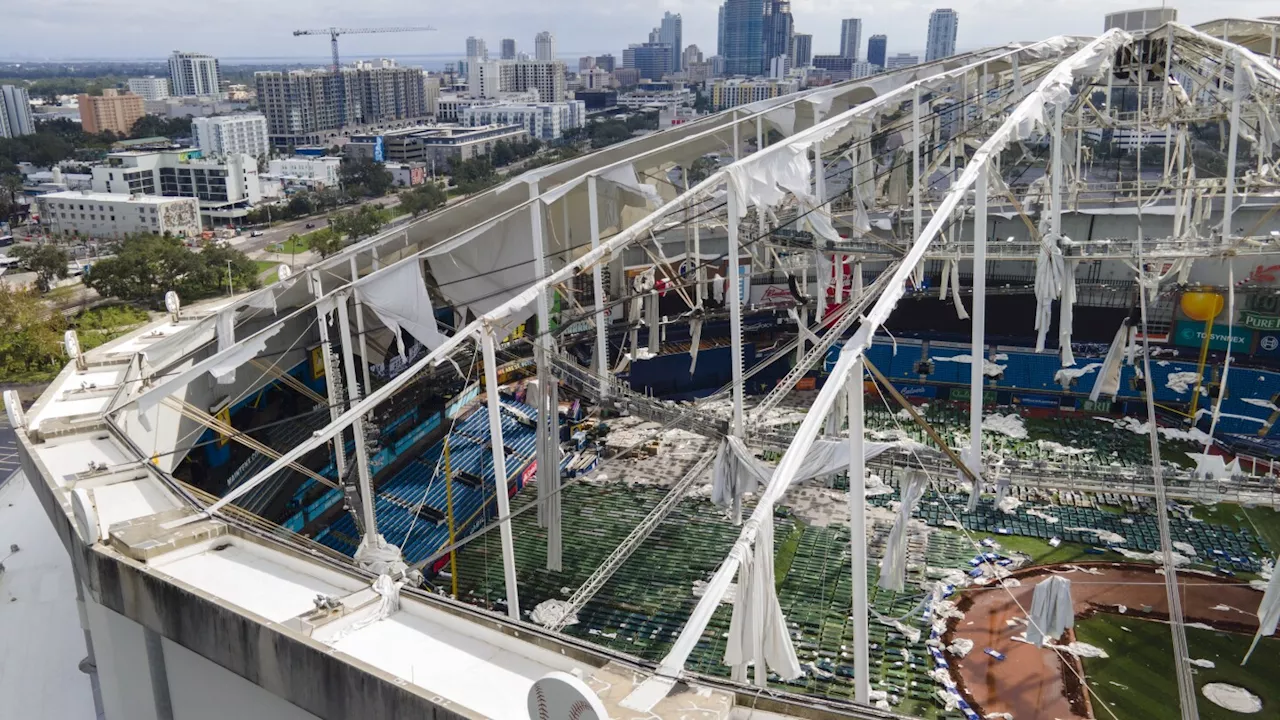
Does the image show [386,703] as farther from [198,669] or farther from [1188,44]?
[1188,44]

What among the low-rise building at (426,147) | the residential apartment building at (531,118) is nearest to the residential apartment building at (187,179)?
the low-rise building at (426,147)

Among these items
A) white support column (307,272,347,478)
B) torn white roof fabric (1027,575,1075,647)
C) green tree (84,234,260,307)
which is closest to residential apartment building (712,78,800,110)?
green tree (84,234,260,307)

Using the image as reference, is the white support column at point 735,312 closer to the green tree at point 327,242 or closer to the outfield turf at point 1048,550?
the outfield turf at point 1048,550

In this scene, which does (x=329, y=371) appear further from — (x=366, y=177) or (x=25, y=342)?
(x=366, y=177)

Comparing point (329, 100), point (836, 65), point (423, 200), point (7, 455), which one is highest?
point (836, 65)

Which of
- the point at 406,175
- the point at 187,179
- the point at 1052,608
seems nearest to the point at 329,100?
the point at 406,175
